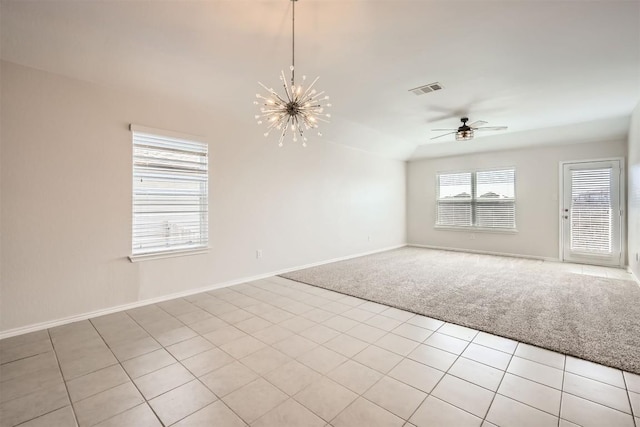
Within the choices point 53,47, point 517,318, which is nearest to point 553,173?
point 517,318

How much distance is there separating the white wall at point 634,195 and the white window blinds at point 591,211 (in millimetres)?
368

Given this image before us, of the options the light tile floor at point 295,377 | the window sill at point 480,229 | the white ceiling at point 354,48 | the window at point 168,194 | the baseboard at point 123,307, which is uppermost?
the white ceiling at point 354,48

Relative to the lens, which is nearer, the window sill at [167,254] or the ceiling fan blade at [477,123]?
the window sill at [167,254]

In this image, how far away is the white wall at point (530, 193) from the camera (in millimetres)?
6023

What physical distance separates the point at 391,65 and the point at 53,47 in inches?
132

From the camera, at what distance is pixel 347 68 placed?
132 inches

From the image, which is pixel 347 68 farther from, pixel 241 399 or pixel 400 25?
pixel 241 399

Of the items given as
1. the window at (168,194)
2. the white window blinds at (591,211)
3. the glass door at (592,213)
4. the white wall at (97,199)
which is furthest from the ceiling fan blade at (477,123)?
the window at (168,194)

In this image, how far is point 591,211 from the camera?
228 inches

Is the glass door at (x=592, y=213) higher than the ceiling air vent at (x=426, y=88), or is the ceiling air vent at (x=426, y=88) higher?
the ceiling air vent at (x=426, y=88)

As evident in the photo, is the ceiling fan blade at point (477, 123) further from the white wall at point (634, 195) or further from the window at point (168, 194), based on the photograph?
the window at point (168, 194)

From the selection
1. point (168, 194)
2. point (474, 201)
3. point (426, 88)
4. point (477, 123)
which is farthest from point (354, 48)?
point (474, 201)

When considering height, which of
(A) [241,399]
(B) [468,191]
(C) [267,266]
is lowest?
(A) [241,399]

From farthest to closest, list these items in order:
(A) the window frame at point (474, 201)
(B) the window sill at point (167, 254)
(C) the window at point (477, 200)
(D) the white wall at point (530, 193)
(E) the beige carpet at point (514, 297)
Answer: (C) the window at point (477, 200) < (A) the window frame at point (474, 201) < (D) the white wall at point (530, 193) < (B) the window sill at point (167, 254) < (E) the beige carpet at point (514, 297)
